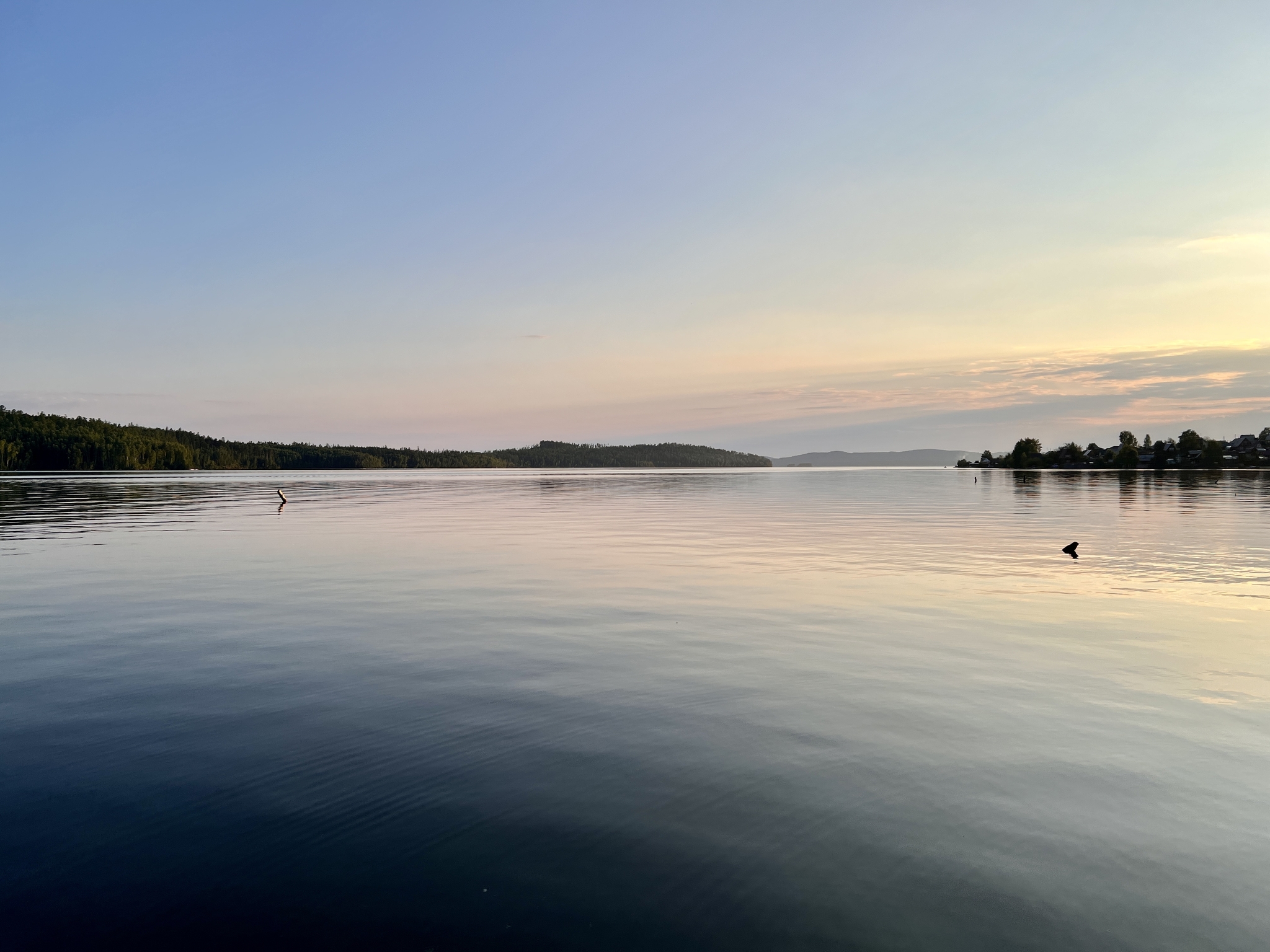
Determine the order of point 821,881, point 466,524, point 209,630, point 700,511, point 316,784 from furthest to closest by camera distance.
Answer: point 700,511, point 466,524, point 209,630, point 316,784, point 821,881

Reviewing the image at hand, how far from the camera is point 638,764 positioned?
957 centimetres

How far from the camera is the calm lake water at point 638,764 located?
643 centimetres

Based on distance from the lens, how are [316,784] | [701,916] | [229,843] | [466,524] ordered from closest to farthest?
[701,916]
[229,843]
[316,784]
[466,524]

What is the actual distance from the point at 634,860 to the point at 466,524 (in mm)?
43400

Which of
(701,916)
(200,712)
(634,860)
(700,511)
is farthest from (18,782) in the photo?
(700,511)

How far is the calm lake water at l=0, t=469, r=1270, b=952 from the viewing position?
253 inches

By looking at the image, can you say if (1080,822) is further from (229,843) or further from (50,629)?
(50,629)

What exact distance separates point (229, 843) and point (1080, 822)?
885cm

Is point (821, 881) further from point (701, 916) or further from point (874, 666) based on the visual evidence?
point (874, 666)

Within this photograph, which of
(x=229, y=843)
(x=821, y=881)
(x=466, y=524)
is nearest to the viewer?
(x=821, y=881)

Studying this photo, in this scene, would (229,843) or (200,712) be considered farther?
(200,712)

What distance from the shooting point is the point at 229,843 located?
7.48 m

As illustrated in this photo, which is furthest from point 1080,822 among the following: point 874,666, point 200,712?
point 200,712

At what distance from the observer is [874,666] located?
1448 cm
